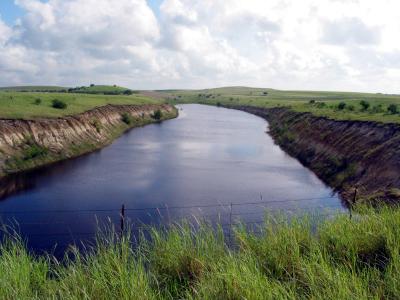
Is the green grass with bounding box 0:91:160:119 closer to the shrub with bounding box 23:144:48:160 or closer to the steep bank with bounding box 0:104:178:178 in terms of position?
the steep bank with bounding box 0:104:178:178

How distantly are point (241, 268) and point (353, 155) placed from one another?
36.1 m

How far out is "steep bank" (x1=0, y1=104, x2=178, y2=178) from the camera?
4344 cm

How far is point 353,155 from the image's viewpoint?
41.3 m

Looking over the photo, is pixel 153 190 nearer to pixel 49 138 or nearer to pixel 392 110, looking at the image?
pixel 49 138

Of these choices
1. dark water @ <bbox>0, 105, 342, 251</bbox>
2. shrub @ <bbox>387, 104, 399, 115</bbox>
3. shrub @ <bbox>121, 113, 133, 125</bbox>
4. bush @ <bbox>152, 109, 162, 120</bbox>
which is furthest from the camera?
bush @ <bbox>152, 109, 162, 120</bbox>

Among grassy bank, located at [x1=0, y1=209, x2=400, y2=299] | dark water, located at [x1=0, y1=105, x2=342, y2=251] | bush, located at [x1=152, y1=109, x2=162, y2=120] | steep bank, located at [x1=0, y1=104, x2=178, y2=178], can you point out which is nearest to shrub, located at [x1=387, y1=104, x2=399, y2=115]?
dark water, located at [x1=0, y1=105, x2=342, y2=251]

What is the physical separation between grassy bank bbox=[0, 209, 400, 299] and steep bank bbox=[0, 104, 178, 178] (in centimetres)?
3467

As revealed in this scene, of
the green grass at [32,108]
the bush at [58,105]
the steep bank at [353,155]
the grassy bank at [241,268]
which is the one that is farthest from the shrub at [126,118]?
the grassy bank at [241,268]

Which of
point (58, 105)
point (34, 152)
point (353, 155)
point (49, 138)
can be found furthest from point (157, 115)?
point (353, 155)

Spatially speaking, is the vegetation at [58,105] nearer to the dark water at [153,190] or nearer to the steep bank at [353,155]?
the dark water at [153,190]

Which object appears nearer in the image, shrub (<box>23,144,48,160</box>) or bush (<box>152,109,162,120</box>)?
shrub (<box>23,144,48,160</box>)

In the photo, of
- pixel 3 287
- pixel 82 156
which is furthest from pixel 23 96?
pixel 3 287

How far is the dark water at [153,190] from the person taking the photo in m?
27.1

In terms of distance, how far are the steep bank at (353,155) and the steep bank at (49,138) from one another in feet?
104
